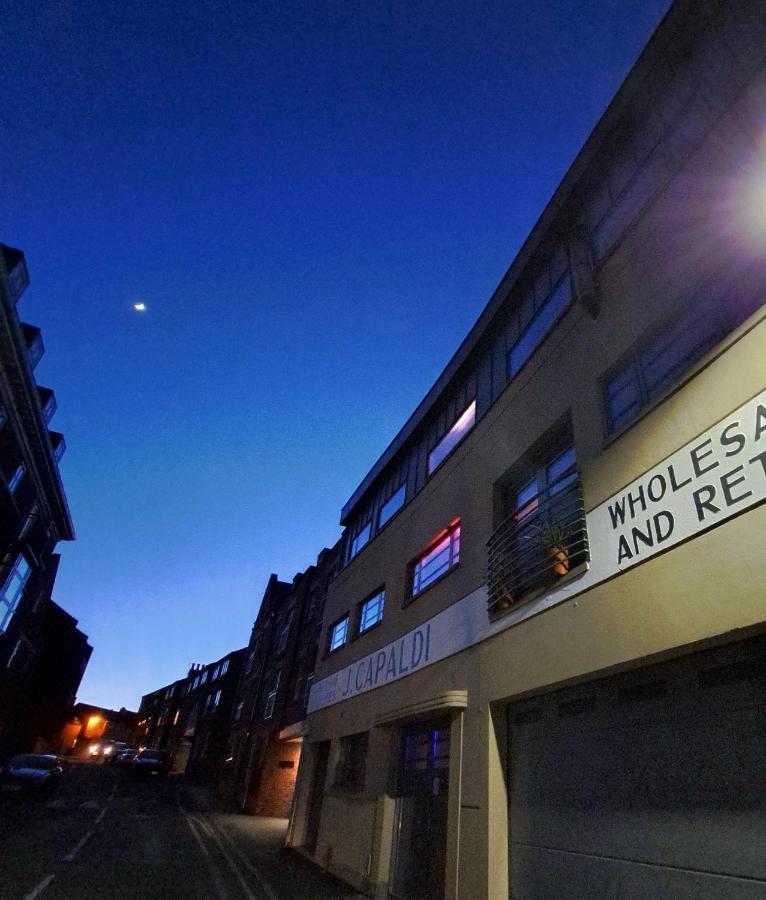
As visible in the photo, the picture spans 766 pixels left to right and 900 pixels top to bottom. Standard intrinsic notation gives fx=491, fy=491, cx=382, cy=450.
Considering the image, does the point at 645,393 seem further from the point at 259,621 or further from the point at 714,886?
the point at 259,621

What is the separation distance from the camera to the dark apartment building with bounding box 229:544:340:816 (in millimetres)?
21906

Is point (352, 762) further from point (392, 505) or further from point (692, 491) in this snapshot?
point (692, 491)

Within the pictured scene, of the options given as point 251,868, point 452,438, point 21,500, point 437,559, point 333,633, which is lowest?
point 251,868

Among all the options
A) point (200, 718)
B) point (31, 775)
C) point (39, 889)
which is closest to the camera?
point (39, 889)

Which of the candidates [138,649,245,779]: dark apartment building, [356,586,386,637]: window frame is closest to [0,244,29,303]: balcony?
[356,586,386,637]: window frame

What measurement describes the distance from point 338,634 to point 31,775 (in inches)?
510

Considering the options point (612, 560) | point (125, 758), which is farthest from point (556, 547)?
point (125, 758)

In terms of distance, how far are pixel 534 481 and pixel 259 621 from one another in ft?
111

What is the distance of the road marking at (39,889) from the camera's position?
7407 millimetres

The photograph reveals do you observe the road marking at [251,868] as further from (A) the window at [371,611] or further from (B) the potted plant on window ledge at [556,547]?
(B) the potted plant on window ledge at [556,547]

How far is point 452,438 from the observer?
39.7 ft

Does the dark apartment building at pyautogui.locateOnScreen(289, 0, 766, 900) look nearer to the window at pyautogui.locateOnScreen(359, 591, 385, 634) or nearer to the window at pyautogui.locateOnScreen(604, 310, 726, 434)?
the window at pyautogui.locateOnScreen(604, 310, 726, 434)

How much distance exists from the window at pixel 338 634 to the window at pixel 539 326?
386 inches

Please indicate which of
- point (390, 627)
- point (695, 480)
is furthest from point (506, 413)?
point (390, 627)
